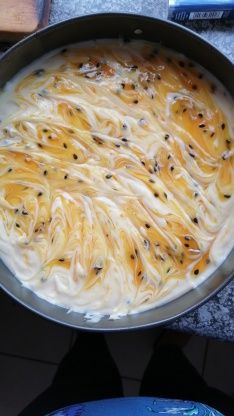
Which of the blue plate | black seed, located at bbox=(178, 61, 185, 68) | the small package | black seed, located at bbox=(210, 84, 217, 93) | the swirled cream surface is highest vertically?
the small package

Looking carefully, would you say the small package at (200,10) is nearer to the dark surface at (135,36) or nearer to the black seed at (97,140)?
the dark surface at (135,36)

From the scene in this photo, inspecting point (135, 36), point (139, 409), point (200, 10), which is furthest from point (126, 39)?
point (139, 409)

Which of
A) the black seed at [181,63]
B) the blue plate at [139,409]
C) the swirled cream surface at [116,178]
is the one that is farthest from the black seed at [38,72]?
the blue plate at [139,409]

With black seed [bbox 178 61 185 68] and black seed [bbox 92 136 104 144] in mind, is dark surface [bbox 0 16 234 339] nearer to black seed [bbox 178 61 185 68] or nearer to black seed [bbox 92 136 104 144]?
black seed [bbox 178 61 185 68]

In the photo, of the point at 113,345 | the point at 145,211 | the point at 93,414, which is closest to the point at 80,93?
the point at 145,211

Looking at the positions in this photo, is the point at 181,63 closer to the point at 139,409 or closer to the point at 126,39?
the point at 126,39

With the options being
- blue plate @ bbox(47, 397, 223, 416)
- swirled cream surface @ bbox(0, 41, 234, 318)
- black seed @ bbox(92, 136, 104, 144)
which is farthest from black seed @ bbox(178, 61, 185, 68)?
blue plate @ bbox(47, 397, 223, 416)

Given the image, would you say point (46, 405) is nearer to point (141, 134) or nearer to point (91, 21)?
point (141, 134)
